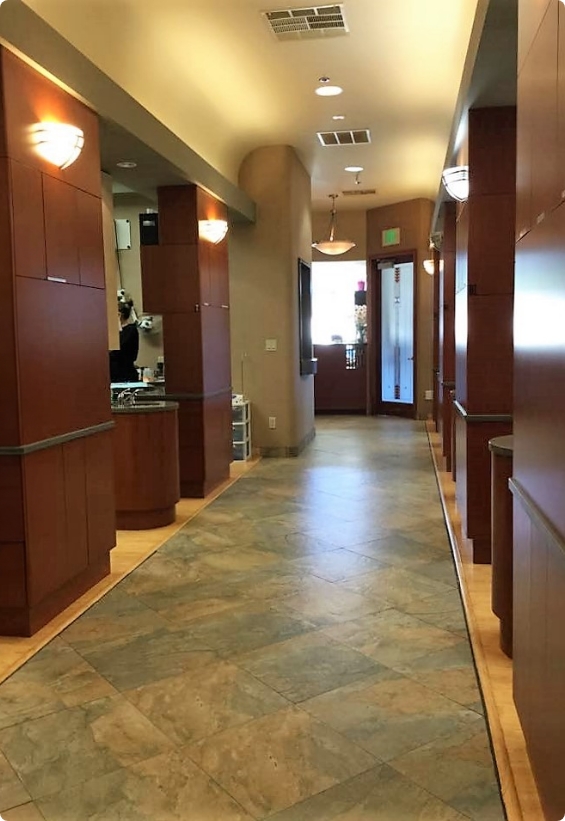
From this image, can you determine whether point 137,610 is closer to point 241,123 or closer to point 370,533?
point 370,533

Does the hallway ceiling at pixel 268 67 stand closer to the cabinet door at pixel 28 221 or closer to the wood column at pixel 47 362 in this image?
the wood column at pixel 47 362

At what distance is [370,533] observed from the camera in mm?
4953

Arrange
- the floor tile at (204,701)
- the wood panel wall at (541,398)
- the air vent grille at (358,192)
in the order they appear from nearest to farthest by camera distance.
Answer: the wood panel wall at (541,398)
the floor tile at (204,701)
the air vent grille at (358,192)

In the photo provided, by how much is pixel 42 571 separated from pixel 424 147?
6.46m

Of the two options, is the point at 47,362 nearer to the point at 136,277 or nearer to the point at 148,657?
the point at 148,657

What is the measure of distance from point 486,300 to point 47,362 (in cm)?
239

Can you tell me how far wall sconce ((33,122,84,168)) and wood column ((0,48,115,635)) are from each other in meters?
0.04

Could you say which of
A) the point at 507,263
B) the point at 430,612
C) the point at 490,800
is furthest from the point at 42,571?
the point at 507,263

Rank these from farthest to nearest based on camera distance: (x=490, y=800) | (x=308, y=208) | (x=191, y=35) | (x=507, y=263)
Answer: (x=308, y=208) → (x=191, y=35) → (x=507, y=263) → (x=490, y=800)

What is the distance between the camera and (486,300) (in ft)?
13.9

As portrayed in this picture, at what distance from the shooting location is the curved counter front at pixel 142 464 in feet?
16.6

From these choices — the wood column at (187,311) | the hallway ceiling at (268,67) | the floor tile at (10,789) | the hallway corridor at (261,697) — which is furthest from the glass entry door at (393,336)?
the floor tile at (10,789)

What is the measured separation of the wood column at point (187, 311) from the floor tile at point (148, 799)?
392cm

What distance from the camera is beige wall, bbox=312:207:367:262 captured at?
12.0 m
